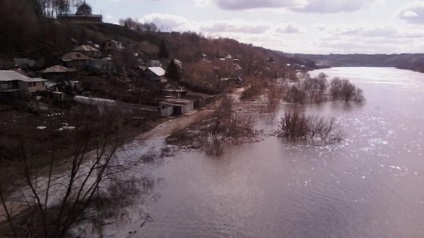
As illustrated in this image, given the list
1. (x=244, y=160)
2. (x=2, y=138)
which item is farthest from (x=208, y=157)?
(x=2, y=138)

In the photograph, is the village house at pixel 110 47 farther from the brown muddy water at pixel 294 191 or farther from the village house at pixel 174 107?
the brown muddy water at pixel 294 191

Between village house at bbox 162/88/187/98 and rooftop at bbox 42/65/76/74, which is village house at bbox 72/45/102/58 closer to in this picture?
rooftop at bbox 42/65/76/74

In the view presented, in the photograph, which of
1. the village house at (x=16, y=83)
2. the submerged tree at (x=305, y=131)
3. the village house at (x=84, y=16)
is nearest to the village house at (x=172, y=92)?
the village house at (x=16, y=83)

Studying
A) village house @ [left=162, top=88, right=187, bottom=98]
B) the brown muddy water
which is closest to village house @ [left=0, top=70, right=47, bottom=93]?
village house @ [left=162, top=88, right=187, bottom=98]

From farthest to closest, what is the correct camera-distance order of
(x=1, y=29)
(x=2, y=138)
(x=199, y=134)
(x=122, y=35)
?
1. (x=122, y=35)
2. (x=1, y=29)
3. (x=199, y=134)
4. (x=2, y=138)

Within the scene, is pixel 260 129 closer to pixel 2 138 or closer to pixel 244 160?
pixel 244 160

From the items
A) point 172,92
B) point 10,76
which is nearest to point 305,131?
point 172,92

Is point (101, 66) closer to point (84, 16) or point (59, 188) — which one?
point (59, 188)
